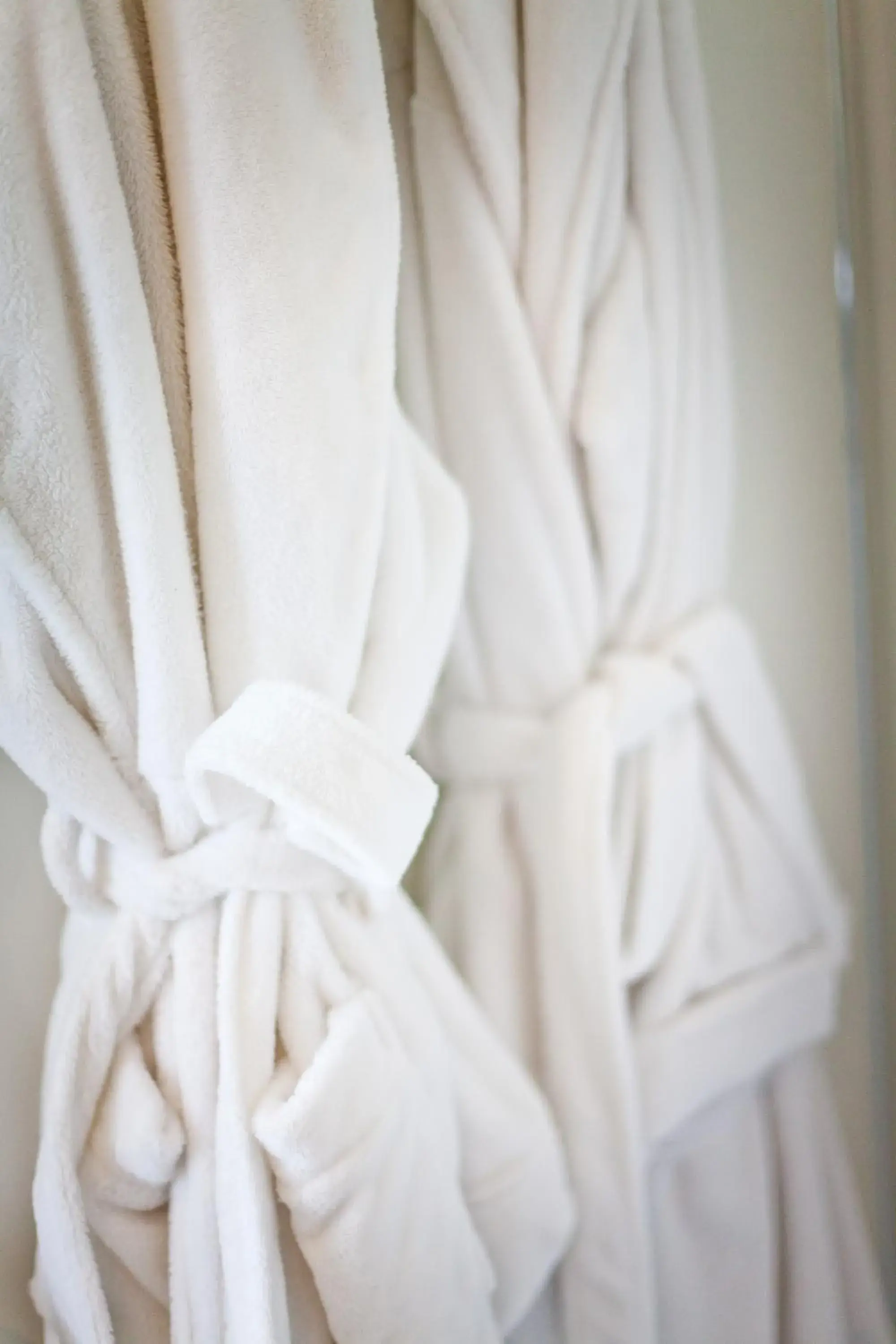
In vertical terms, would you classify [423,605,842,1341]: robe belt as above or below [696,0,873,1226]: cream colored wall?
below

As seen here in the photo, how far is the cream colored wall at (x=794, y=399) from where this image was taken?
0.76 metres

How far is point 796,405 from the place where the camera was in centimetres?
79

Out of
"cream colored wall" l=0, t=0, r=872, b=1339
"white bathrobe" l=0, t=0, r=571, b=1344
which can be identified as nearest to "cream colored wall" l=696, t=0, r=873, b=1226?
"cream colored wall" l=0, t=0, r=872, b=1339

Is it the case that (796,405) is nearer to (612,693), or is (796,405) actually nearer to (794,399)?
(794,399)

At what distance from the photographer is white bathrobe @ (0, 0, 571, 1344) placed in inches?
23.6

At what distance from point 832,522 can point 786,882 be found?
26cm

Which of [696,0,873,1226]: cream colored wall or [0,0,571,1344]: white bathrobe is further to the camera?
[696,0,873,1226]: cream colored wall

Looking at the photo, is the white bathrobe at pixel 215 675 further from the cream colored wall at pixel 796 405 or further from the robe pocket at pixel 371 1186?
the cream colored wall at pixel 796 405

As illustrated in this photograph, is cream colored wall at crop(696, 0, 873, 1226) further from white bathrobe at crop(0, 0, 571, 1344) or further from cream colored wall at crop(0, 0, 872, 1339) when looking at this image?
white bathrobe at crop(0, 0, 571, 1344)

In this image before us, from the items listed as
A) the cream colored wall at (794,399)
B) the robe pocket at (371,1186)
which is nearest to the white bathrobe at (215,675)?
the robe pocket at (371,1186)

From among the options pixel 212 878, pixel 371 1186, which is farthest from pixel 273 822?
pixel 371 1186

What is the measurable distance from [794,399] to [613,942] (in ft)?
1.29

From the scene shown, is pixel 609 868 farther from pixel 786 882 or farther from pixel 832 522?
pixel 832 522

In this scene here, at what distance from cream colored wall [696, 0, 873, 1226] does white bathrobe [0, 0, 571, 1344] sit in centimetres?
26
